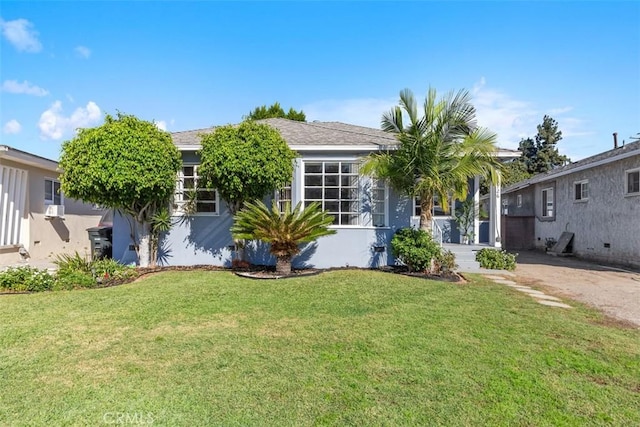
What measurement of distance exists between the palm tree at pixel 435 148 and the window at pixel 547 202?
11.0 meters

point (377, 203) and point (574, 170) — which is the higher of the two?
point (574, 170)

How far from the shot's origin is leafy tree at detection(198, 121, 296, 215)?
8.47m

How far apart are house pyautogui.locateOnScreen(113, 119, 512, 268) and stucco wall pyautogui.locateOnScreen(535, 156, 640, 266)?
771 centimetres

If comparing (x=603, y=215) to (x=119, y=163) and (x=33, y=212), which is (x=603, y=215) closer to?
(x=119, y=163)

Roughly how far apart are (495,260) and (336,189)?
5.00m

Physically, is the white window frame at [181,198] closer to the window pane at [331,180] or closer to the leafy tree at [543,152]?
the window pane at [331,180]

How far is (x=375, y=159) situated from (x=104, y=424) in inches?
302

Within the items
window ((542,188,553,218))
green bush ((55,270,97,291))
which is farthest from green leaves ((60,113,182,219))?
window ((542,188,553,218))

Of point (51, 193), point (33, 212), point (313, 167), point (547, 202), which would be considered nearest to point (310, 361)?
point (313, 167)

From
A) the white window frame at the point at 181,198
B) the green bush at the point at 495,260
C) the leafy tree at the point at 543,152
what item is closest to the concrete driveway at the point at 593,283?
the green bush at the point at 495,260

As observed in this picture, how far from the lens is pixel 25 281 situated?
7.42m

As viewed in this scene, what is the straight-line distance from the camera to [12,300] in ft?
21.4

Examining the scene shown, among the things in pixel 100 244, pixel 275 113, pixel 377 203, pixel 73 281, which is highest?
pixel 275 113

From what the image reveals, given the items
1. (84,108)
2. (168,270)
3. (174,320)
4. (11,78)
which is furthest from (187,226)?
(84,108)
